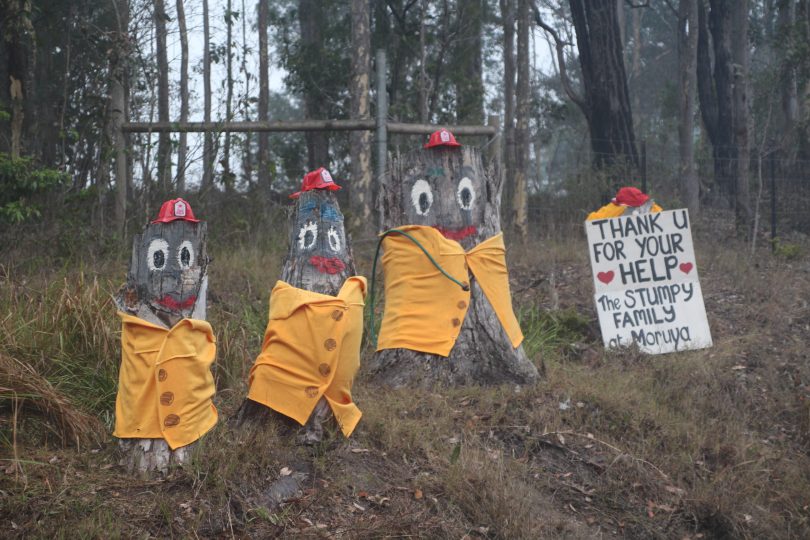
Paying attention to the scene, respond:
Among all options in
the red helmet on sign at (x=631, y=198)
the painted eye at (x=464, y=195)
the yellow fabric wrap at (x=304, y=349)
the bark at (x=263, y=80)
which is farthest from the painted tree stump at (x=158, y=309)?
the bark at (x=263, y=80)

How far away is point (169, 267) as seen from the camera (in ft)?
14.6

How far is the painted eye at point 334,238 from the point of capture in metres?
4.90

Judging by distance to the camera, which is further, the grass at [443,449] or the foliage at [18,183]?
the foliage at [18,183]

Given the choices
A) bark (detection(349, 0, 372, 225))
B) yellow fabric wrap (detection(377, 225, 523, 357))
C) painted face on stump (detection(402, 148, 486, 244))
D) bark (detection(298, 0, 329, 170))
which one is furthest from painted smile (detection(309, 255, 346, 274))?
bark (detection(298, 0, 329, 170))

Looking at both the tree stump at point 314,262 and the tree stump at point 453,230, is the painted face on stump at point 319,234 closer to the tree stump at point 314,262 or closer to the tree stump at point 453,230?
the tree stump at point 314,262

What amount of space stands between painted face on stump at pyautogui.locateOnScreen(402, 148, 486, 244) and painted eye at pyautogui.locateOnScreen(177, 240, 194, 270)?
80.6 inches

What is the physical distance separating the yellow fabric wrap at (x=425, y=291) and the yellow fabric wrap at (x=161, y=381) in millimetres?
1941

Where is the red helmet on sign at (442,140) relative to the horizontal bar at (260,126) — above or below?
below

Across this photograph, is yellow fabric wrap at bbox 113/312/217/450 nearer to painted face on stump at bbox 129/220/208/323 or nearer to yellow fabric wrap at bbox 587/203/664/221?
painted face on stump at bbox 129/220/208/323

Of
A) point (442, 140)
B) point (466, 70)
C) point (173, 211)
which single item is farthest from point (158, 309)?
point (466, 70)

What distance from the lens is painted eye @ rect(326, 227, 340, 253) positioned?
4.90 meters

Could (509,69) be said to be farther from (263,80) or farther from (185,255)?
(185,255)

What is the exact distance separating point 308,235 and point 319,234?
0.06 metres

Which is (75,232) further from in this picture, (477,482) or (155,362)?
(477,482)
